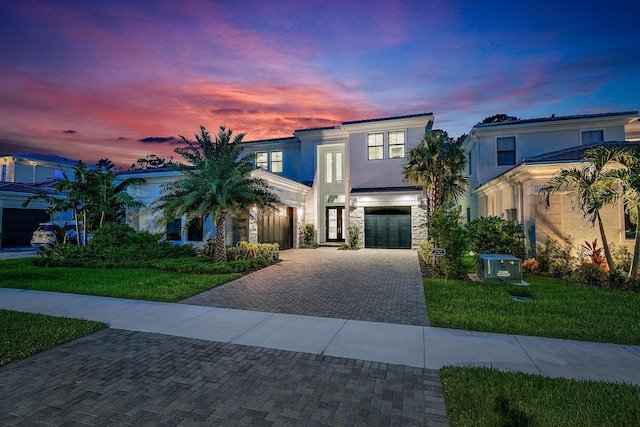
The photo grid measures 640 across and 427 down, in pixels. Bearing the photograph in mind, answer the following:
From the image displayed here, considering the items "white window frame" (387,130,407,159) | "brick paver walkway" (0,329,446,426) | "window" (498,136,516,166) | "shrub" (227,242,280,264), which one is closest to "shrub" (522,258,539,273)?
"window" (498,136,516,166)

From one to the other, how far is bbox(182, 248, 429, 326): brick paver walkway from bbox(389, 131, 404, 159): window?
1013cm

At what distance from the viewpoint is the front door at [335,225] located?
80.1ft

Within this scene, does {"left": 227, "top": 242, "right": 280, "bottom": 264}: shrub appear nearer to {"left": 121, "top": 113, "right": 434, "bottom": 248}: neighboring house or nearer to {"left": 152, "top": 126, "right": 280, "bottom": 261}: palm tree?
{"left": 152, "top": 126, "right": 280, "bottom": 261}: palm tree

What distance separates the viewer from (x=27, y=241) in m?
23.8

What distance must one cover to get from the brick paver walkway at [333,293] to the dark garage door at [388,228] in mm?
7392

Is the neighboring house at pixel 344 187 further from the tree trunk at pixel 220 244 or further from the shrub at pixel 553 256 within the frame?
the shrub at pixel 553 256

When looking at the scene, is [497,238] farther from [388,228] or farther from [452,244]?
[388,228]

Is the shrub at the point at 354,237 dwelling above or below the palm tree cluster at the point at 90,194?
below

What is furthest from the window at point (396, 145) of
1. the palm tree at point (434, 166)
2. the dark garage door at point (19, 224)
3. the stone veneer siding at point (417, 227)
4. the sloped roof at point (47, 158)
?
the sloped roof at point (47, 158)

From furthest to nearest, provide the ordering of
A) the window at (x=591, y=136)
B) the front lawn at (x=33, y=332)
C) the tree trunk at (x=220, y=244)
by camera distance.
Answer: the window at (x=591, y=136)
the tree trunk at (x=220, y=244)
the front lawn at (x=33, y=332)

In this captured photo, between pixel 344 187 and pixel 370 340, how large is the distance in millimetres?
18668

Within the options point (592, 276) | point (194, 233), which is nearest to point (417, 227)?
point (592, 276)

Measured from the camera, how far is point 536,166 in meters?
12.2

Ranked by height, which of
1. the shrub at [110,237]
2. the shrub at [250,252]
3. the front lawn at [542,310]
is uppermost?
the shrub at [110,237]
